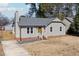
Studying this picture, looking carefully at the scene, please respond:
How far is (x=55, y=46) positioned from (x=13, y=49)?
53cm

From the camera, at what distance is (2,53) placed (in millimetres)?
14578

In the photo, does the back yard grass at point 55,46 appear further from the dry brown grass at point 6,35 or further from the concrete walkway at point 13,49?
the dry brown grass at point 6,35

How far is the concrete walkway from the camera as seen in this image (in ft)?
47.8

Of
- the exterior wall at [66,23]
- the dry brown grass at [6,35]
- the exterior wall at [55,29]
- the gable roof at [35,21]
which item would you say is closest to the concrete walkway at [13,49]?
the dry brown grass at [6,35]

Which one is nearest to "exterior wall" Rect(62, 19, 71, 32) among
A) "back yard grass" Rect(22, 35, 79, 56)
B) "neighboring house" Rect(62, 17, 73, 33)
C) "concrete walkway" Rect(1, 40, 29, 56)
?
"neighboring house" Rect(62, 17, 73, 33)

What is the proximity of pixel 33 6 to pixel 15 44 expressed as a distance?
528 millimetres

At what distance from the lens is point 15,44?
A: 14.6m

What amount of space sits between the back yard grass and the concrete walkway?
0.07 m

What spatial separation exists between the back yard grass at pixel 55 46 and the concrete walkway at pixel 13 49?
7cm

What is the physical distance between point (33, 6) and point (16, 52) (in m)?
0.62

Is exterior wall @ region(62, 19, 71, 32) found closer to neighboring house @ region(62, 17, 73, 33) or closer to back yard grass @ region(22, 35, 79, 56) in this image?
neighboring house @ region(62, 17, 73, 33)

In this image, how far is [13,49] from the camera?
47.9 feet

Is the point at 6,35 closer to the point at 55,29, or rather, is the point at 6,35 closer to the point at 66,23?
the point at 55,29

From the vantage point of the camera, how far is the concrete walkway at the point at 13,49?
47.8 ft
